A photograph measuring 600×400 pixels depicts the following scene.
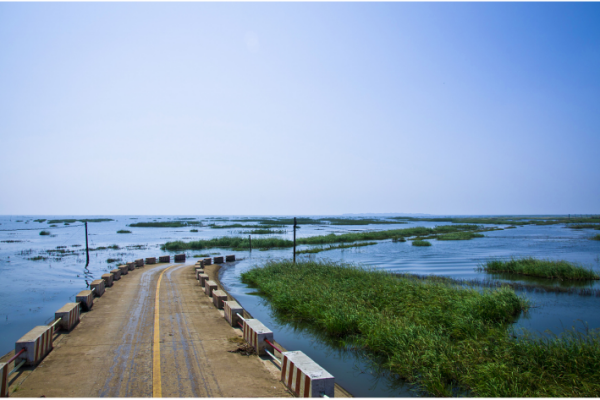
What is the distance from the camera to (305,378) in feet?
21.2

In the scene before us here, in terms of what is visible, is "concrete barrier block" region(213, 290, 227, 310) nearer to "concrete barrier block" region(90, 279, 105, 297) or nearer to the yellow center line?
the yellow center line

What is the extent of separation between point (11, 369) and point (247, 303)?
1253 cm

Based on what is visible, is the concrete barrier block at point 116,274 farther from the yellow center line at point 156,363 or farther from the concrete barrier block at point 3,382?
the concrete barrier block at point 3,382

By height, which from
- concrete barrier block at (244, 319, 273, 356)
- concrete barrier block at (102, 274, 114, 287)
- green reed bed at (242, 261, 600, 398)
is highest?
concrete barrier block at (244, 319, 273, 356)

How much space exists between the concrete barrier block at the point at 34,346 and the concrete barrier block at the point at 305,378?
18.9 feet

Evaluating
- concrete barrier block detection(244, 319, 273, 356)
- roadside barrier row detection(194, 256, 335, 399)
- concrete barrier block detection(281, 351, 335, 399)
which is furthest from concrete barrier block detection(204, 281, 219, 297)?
concrete barrier block detection(281, 351, 335, 399)

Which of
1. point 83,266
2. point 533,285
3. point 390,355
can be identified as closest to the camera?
point 390,355

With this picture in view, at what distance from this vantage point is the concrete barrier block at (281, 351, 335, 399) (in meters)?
6.26

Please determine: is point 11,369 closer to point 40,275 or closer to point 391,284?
point 391,284

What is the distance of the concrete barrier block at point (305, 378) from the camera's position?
6258 millimetres

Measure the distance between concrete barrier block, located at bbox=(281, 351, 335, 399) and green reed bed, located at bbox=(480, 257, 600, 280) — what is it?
88.5ft

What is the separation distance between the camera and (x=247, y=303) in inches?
787

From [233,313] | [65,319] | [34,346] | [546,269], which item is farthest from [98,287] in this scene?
[546,269]

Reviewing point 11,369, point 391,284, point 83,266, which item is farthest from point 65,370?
point 83,266
